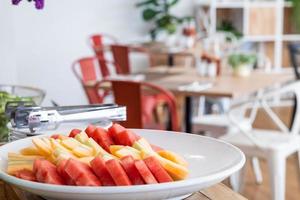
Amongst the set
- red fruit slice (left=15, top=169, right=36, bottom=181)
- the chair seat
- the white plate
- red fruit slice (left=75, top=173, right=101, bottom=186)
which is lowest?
the chair seat

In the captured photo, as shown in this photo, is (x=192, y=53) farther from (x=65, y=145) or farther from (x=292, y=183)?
(x=65, y=145)

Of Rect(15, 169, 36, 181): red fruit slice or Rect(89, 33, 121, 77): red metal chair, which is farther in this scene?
Rect(89, 33, 121, 77): red metal chair

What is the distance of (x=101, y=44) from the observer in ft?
17.6

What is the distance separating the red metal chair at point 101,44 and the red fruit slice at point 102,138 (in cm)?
362

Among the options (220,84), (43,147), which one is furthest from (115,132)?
(220,84)

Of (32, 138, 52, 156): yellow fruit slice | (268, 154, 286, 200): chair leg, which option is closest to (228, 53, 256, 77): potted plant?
(268, 154, 286, 200): chair leg

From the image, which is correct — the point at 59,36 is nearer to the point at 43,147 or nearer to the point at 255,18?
the point at 255,18

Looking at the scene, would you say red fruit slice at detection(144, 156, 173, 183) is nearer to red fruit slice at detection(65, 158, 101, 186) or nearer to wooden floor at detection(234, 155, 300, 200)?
red fruit slice at detection(65, 158, 101, 186)

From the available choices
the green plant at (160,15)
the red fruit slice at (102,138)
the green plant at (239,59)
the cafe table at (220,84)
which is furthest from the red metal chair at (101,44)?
the red fruit slice at (102,138)

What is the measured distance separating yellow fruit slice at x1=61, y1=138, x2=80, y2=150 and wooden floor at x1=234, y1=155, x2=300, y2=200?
2641mm

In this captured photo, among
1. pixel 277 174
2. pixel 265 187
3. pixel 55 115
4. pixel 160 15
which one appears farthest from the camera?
pixel 160 15

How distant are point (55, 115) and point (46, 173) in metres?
0.25

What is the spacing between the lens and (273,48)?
657 cm

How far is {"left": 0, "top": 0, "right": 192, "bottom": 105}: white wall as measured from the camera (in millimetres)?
5156
